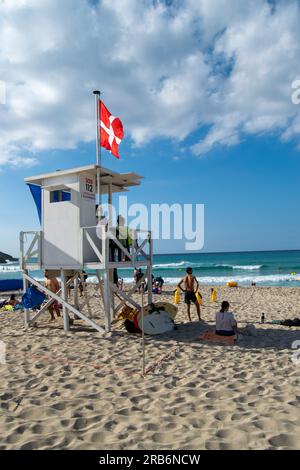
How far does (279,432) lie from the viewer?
175 inches

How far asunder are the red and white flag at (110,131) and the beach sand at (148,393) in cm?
542

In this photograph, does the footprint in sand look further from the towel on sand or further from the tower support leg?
the tower support leg

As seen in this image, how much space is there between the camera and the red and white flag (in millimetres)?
10867

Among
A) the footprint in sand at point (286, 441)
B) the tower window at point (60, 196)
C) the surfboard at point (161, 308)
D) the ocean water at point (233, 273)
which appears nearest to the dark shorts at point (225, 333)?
the surfboard at point (161, 308)

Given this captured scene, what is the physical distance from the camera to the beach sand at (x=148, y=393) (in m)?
4.37

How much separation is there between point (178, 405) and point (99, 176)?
683cm

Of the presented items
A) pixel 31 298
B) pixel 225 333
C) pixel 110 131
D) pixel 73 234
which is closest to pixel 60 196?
pixel 73 234

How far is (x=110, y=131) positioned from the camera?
10.9 m

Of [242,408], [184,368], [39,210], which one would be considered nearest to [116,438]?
[242,408]

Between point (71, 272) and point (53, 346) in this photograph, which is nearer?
point (53, 346)

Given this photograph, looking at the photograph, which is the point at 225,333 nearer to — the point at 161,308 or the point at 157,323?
the point at 157,323

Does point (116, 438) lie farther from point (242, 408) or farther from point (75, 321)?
point (75, 321)

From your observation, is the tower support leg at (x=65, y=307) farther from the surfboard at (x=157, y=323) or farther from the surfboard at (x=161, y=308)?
the surfboard at (x=161, y=308)
